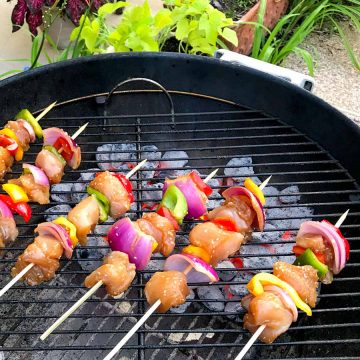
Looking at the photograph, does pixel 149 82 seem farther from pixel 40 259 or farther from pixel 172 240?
pixel 40 259

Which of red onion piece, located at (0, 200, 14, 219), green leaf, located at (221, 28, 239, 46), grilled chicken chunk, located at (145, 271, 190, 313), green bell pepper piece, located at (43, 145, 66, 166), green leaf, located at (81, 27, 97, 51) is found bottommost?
grilled chicken chunk, located at (145, 271, 190, 313)

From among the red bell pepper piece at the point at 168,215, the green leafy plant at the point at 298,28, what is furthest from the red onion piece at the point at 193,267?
the green leafy plant at the point at 298,28

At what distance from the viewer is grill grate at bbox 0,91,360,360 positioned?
8.80 feet

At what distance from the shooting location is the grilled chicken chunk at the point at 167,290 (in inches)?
89.8

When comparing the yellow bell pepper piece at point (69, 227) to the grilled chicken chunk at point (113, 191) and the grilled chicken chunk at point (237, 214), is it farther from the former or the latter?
the grilled chicken chunk at point (237, 214)

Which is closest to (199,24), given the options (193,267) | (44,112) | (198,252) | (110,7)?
(110,7)

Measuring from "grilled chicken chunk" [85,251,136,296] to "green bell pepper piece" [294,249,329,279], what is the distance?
2.58 ft

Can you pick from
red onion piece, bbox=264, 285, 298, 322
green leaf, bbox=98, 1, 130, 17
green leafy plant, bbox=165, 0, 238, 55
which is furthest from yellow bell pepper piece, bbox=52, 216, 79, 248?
green leafy plant, bbox=165, 0, 238, 55

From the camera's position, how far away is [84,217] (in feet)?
8.38

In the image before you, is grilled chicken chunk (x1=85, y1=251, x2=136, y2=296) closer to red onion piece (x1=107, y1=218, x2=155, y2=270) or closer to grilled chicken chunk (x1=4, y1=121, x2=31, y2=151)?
red onion piece (x1=107, y1=218, x2=155, y2=270)

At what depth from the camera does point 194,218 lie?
2.80 m

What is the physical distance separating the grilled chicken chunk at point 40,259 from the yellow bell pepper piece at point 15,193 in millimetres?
304

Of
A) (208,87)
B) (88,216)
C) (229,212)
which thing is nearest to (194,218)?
(229,212)

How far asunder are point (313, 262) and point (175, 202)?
28.6 inches
